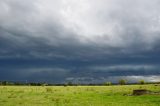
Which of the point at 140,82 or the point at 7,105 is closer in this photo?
the point at 7,105

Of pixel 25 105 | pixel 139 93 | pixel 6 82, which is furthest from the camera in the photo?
pixel 6 82

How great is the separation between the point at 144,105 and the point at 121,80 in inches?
6064

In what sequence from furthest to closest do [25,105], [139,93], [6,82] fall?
1. [6,82]
2. [139,93]
3. [25,105]

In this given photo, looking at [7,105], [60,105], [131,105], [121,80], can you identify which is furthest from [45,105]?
[121,80]

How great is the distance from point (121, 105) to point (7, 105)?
13925mm

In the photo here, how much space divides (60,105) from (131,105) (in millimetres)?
8790

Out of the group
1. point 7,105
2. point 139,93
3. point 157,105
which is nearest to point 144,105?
point 157,105

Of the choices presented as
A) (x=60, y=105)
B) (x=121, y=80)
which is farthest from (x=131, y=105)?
(x=121, y=80)

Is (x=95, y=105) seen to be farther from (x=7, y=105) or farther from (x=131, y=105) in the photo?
(x=7, y=105)

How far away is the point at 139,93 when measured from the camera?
62.2m

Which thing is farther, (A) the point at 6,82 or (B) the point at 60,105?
(A) the point at 6,82

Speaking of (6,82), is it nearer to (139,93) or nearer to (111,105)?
(139,93)

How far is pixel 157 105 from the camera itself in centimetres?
4100

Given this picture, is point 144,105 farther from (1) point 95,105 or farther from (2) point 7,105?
(2) point 7,105
